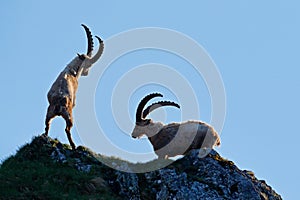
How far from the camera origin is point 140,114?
81.9ft

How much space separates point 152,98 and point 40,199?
26.5 ft

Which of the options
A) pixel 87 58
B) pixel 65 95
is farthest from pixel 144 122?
pixel 65 95

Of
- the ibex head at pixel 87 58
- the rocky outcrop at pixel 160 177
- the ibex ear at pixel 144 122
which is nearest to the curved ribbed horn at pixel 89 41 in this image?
the ibex head at pixel 87 58

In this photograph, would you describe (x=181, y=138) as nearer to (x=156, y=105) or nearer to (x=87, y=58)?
(x=156, y=105)

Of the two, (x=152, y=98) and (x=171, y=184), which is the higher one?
(x=152, y=98)

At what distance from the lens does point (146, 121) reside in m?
24.8

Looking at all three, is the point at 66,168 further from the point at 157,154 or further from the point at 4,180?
the point at 157,154

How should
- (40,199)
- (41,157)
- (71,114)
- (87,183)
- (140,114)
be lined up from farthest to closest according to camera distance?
(140,114) < (71,114) < (41,157) < (87,183) < (40,199)

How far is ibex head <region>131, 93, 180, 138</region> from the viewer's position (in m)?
24.4

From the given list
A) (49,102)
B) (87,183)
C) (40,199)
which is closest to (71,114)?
(49,102)

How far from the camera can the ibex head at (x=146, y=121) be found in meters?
24.4

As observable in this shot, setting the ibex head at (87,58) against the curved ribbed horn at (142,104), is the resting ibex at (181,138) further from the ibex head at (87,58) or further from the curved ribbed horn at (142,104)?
the ibex head at (87,58)

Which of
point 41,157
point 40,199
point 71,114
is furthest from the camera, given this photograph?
point 71,114

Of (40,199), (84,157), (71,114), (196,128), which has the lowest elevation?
(40,199)
